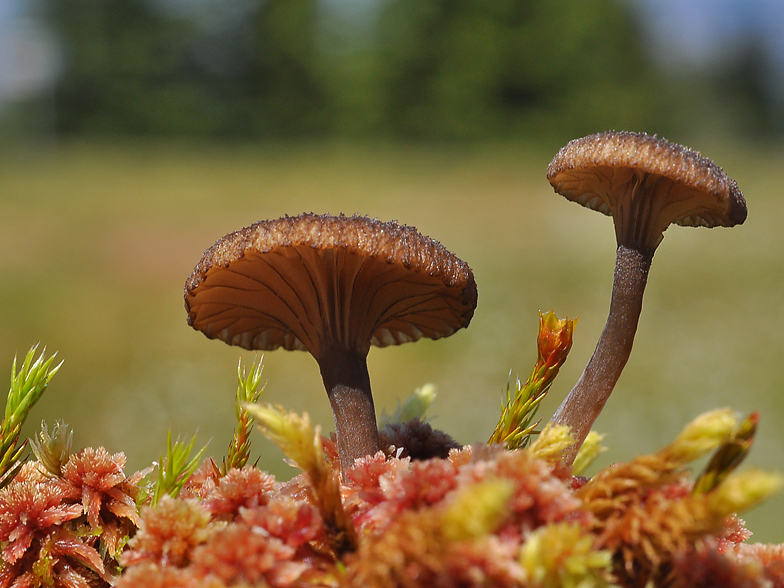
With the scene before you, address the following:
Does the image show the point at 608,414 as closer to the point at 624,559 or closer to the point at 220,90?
the point at 624,559

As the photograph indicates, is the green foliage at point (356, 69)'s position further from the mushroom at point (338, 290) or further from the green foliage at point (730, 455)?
the green foliage at point (730, 455)

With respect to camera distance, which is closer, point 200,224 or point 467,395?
point 467,395

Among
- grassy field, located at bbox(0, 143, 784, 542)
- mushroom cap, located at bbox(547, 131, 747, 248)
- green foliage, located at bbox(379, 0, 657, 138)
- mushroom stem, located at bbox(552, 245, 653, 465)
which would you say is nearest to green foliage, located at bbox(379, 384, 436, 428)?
mushroom stem, located at bbox(552, 245, 653, 465)

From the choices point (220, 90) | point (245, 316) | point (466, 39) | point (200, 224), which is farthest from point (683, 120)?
point (245, 316)

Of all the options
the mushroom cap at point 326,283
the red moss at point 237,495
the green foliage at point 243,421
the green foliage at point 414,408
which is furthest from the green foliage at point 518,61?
the red moss at point 237,495

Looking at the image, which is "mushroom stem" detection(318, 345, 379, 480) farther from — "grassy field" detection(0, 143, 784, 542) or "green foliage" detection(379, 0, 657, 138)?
"green foliage" detection(379, 0, 657, 138)

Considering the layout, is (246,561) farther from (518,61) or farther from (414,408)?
(518,61)
